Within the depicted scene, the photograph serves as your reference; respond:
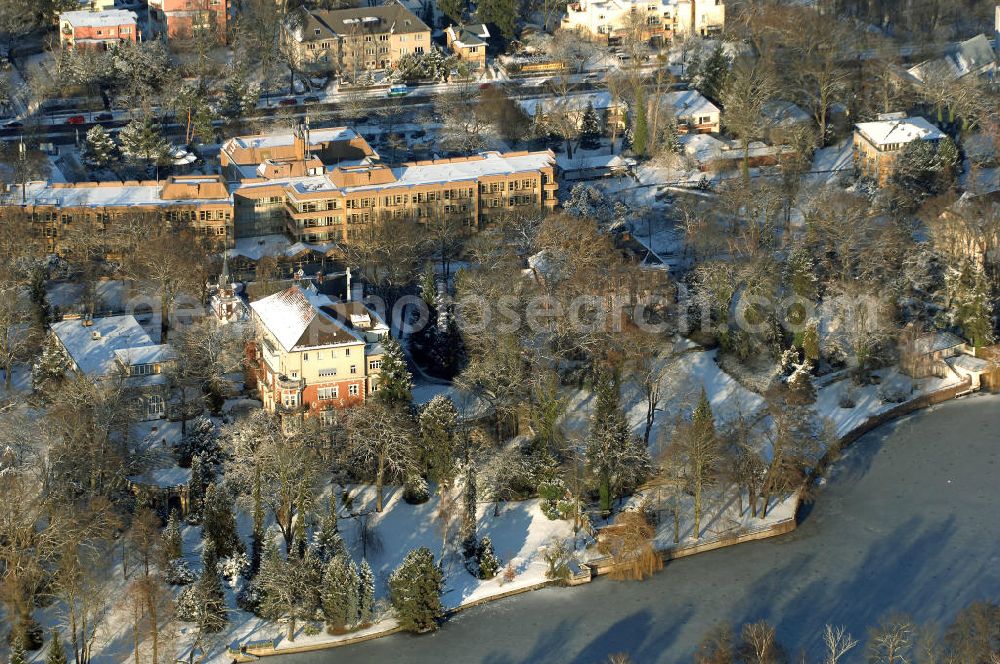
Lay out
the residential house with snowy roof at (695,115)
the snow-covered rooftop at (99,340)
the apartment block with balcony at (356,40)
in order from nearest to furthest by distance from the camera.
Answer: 1. the snow-covered rooftop at (99,340)
2. the residential house with snowy roof at (695,115)
3. the apartment block with balcony at (356,40)

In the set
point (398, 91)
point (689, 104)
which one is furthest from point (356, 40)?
point (689, 104)

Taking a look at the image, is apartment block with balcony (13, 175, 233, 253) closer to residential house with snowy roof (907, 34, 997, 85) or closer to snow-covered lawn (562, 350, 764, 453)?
snow-covered lawn (562, 350, 764, 453)

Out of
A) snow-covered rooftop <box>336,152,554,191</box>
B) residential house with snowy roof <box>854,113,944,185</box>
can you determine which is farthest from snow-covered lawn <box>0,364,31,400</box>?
residential house with snowy roof <box>854,113,944,185</box>

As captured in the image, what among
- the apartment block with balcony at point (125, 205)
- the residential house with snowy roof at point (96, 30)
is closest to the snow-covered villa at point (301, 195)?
the apartment block with balcony at point (125, 205)

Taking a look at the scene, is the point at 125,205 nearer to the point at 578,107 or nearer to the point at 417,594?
the point at 578,107

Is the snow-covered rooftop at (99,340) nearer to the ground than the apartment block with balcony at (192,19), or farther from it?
nearer to the ground

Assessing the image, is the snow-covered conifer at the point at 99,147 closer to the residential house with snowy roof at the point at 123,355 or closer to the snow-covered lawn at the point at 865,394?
the residential house with snowy roof at the point at 123,355
